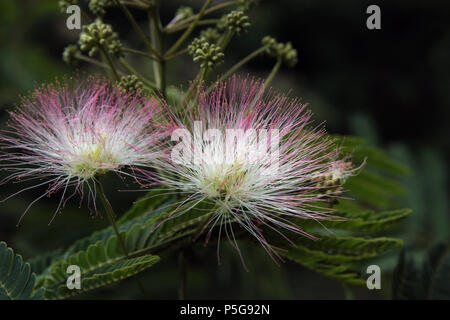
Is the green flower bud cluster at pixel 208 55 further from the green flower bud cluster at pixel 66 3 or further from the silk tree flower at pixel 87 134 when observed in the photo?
the green flower bud cluster at pixel 66 3

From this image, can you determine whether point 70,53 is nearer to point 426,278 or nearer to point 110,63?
point 110,63

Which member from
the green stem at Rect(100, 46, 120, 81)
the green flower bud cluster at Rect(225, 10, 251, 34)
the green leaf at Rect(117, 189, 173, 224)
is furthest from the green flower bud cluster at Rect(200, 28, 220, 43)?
the green leaf at Rect(117, 189, 173, 224)

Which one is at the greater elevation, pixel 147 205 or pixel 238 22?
pixel 238 22

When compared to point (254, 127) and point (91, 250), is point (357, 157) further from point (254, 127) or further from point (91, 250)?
point (91, 250)

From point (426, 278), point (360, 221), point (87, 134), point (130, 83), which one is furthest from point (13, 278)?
point (426, 278)

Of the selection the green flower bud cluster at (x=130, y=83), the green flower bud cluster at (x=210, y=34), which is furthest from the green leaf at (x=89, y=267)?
the green flower bud cluster at (x=210, y=34)
